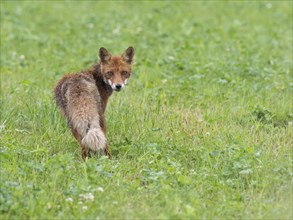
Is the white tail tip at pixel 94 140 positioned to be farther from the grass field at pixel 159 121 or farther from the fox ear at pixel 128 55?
the fox ear at pixel 128 55

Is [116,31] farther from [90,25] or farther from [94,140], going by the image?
[94,140]

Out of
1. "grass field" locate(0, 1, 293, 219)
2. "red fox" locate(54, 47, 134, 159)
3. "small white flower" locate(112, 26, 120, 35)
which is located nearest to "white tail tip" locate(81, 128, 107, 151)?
"red fox" locate(54, 47, 134, 159)

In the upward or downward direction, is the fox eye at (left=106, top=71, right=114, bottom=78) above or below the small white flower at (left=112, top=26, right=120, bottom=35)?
above

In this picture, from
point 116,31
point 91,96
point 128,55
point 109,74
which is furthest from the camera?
point 116,31

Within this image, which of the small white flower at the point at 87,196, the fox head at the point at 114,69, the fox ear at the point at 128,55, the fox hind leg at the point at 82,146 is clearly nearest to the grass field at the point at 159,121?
the small white flower at the point at 87,196

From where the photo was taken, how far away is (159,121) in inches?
376

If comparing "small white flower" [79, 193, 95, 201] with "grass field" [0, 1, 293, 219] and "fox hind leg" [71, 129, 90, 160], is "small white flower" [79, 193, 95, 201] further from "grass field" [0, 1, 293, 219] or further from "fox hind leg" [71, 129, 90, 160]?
"fox hind leg" [71, 129, 90, 160]

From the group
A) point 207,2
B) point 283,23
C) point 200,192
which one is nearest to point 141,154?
point 200,192

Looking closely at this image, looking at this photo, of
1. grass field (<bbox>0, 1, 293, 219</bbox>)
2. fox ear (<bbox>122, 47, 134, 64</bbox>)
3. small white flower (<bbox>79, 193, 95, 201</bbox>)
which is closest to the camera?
small white flower (<bbox>79, 193, 95, 201</bbox>)

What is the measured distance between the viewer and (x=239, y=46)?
14203 millimetres

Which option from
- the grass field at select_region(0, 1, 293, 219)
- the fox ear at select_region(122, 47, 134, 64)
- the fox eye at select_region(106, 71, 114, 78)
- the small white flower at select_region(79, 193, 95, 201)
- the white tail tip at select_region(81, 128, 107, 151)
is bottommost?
the grass field at select_region(0, 1, 293, 219)

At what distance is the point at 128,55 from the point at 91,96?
1.38 meters

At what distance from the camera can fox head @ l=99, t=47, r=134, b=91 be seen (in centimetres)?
898

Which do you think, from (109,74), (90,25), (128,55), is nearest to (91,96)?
(109,74)
